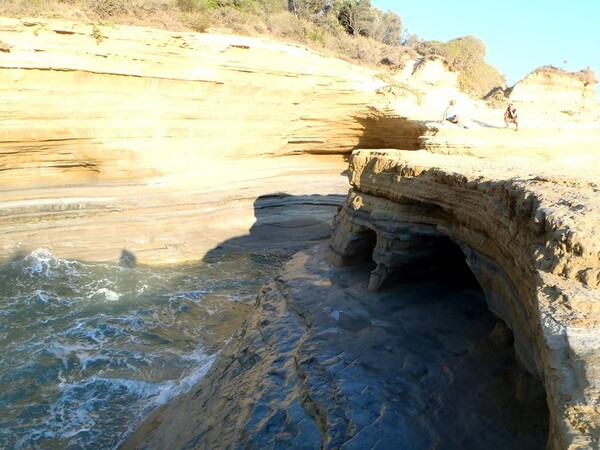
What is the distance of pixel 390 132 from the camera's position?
12.0m

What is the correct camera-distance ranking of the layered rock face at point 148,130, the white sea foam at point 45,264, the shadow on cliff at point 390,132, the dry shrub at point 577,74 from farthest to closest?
the dry shrub at point 577,74, the shadow on cliff at point 390,132, the layered rock face at point 148,130, the white sea foam at point 45,264

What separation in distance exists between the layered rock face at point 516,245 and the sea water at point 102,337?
2453 millimetres

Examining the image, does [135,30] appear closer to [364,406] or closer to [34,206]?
[34,206]

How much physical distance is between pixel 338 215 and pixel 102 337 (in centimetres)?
383

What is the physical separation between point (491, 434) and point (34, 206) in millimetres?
8387

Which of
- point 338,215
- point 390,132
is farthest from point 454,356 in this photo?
point 390,132

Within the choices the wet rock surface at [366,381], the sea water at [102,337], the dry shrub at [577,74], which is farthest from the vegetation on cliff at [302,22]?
the wet rock surface at [366,381]

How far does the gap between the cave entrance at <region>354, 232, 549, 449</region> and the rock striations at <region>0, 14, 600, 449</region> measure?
17 mm

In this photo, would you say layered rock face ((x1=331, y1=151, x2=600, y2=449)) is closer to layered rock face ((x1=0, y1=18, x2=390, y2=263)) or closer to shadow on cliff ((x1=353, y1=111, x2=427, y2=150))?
layered rock face ((x1=0, y1=18, x2=390, y2=263))

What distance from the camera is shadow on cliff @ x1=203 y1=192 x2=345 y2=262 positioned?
32.1ft

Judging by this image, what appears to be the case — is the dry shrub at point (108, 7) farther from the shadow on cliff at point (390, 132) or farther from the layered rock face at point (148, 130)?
the shadow on cliff at point (390, 132)

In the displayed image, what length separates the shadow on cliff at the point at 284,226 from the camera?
385 inches

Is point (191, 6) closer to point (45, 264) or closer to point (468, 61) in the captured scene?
point (45, 264)

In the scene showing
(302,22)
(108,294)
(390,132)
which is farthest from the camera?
(302,22)
